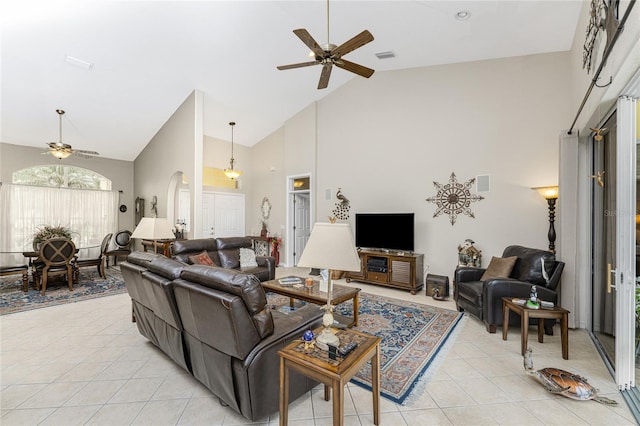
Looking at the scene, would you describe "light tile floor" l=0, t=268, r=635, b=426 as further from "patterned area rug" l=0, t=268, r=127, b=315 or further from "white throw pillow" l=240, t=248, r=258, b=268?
"white throw pillow" l=240, t=248, r=258, b=268

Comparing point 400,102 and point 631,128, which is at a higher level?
point 400,102

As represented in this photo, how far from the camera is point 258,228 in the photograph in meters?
8.27

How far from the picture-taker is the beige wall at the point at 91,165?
6105mm

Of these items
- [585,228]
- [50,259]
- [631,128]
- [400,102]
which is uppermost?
[400,102]

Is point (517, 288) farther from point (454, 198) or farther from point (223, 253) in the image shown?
point (223, 253)

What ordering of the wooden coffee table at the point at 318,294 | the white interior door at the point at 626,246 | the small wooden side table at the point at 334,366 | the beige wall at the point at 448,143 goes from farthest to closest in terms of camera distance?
the beige wall at the point at 448,143 < the wooden coffee table at the point at 318,294 < the white interior door at the point at 626,246 < the small wooden side table at the point at 334,366

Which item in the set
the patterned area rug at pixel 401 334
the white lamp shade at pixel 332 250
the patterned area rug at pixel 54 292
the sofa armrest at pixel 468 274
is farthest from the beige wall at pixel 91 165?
the sofa armrest at pixel 468 274

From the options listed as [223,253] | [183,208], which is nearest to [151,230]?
[223,253]

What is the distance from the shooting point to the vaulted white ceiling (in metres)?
3.66

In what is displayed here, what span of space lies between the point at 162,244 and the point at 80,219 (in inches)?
114

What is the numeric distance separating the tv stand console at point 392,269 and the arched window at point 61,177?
7236mm

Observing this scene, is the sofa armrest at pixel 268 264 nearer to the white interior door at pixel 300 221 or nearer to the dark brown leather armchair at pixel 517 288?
the white interior door at pixel 300 221

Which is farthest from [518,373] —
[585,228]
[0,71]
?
[0,71]

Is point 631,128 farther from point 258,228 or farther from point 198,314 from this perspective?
point 258,228
